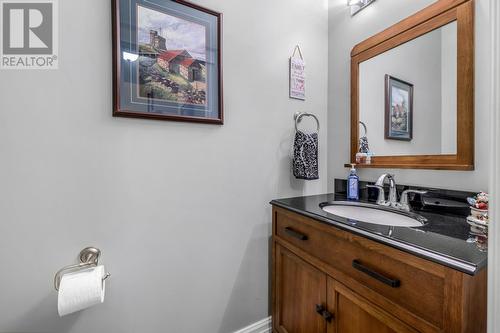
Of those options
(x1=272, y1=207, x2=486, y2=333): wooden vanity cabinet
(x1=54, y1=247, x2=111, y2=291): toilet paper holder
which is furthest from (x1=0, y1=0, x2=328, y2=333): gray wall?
(x1=272, y1=207, x2=486, y2=333): wooden vanity cabinet

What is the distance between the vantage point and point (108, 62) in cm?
92

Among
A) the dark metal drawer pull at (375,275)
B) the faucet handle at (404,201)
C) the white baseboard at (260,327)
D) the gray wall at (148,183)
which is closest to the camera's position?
the dark metal drawer pull at (375,275)

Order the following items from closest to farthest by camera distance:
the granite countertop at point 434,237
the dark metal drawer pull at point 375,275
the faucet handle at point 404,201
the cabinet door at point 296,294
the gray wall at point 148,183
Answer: the granite countertop at point 434,237 < the dark metal drawer pull at point 375,275 < the gray wall at point 148,183 < the cabinet door at point 296,294 < the faucet handle at point 404,201

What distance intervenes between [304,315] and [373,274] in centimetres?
48

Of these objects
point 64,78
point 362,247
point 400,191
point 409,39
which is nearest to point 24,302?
point 64,78

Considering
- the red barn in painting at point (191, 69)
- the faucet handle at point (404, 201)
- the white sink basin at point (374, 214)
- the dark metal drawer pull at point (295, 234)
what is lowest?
the dark metal drawer pull at point (295, 234)

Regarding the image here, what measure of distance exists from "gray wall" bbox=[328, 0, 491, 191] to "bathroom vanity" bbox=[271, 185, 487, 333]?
18 centimetres

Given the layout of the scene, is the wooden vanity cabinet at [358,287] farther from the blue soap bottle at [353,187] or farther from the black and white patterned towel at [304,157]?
the blue soap bottle at [353,187]

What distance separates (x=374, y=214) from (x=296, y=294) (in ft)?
1.80

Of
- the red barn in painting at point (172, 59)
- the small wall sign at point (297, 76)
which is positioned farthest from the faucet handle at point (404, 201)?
the red barn in painting at point (172, 59)

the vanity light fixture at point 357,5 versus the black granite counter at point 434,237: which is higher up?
the vanity light fixture at point 357,5

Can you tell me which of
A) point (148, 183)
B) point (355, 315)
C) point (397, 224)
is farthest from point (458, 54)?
point (148, 183)

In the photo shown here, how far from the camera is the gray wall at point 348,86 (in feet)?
2.86

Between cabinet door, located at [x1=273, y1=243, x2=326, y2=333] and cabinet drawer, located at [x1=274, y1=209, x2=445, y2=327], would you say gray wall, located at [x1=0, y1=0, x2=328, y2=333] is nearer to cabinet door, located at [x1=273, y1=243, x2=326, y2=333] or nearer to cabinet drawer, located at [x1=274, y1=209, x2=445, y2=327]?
cabinet door, located at [x1=273, y1=243, x2=326, y2=333]
